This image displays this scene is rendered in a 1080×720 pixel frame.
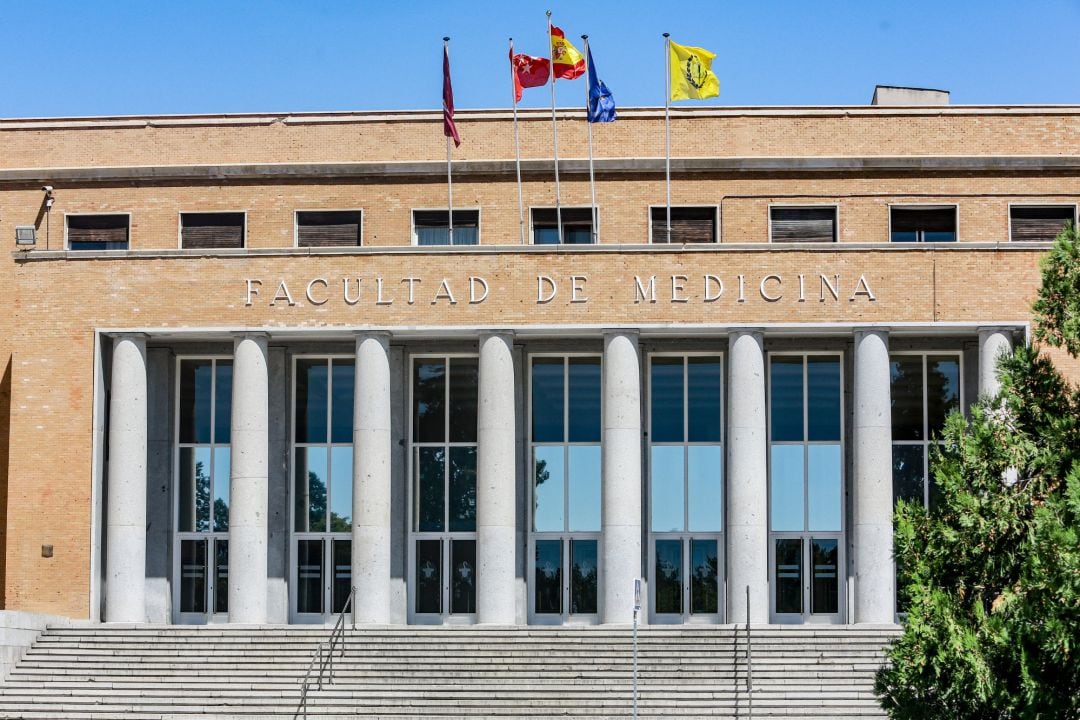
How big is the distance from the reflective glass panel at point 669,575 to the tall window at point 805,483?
2007 millimetres

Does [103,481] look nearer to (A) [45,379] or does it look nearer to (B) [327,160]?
(A) [45,379]

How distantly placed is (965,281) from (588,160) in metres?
9.41

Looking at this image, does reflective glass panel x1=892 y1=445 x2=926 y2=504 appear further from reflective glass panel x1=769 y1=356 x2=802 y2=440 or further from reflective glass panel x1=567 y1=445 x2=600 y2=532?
reflective glass panel x1=567 y1=445 x2=600 y2=532

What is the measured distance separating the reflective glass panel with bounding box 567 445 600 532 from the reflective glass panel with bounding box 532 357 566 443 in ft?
1.84

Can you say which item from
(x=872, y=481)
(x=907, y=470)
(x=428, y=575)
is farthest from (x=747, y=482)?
(x=428, y=575)

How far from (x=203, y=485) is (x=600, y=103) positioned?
39.8ft

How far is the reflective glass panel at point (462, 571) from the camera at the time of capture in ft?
123

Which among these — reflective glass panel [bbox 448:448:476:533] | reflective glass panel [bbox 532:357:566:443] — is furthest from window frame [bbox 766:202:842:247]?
reflective glass panel [bbox 448:448:476:533]

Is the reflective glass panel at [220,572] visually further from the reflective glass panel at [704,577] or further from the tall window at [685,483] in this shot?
the reflective glass panel at [704,577]

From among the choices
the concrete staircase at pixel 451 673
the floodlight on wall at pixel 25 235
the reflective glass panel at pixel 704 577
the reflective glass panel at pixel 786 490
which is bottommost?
the concrete staircase at pixel 451 673

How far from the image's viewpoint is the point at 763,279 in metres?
35.5

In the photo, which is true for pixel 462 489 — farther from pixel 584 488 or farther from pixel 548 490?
pixel 584 488

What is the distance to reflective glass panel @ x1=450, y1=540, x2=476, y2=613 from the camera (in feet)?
123

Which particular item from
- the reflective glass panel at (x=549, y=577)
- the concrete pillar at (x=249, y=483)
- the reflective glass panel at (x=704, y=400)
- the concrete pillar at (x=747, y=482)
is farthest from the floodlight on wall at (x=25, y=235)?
the concrete pillar at (x=747, y=482)
